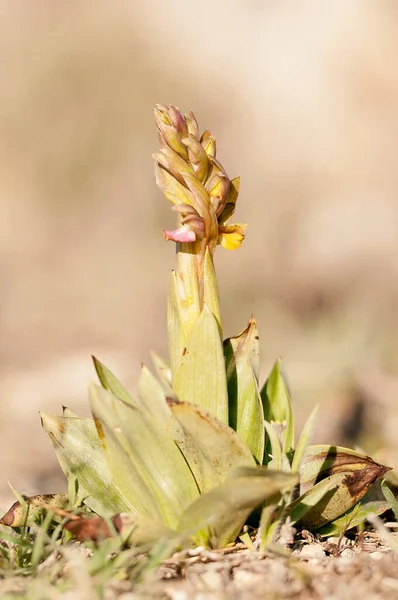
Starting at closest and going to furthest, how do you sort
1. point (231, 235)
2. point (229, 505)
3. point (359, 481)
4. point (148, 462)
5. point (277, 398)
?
1. point (229, 505)
2. point (148, 462)
3. point (359, 481)
4. point (231, 235)
5. point (277, 398)

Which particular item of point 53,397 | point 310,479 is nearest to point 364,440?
point 310,479

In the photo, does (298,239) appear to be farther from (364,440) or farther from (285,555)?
(285,555)

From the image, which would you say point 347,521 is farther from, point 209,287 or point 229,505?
point 209,287

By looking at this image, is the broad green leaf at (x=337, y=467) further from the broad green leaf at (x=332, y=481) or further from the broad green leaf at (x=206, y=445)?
the broad green leaf at (x=206, y=445)

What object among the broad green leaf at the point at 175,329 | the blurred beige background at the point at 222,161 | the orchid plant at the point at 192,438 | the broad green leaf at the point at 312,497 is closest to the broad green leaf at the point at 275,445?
the orchid plant at the point at 192,438

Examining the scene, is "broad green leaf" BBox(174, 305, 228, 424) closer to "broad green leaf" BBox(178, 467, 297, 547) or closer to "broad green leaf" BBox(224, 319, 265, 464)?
"broad green leaf" BBox(224, 319, 265, 464)

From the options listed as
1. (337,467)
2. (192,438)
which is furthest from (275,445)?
(337,467)
